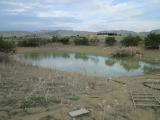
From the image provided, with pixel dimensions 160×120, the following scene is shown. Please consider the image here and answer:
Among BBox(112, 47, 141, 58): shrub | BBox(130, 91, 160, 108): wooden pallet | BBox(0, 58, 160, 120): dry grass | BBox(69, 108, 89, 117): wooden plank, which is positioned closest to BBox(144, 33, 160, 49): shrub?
BBox(112, 47, 141, 58): shrub

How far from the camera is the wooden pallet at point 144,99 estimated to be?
24.7 feet

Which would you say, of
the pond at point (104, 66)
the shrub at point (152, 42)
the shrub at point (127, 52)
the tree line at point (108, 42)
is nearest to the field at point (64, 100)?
the pond at point (104, 66)

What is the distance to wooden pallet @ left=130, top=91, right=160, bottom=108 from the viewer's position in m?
7.54

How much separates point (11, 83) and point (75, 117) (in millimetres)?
4494

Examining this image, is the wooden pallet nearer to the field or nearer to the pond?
the field

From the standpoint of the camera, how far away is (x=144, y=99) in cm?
803

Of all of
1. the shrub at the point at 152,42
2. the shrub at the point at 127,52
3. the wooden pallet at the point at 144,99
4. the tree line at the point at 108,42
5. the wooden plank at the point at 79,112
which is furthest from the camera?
the shrub at the point at 152,42

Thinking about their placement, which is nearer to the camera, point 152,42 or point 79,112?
point 79,112

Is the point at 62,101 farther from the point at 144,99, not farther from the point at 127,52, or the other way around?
the point at 127,52

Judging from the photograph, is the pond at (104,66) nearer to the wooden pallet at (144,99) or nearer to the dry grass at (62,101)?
the dry grass at (62,101)

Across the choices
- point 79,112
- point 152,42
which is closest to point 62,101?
point 79,112

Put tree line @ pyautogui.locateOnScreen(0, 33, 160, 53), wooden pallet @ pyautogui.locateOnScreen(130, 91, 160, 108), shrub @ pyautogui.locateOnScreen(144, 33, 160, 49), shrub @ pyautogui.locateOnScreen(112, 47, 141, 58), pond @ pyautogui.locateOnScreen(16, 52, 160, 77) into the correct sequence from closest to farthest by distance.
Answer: wooden pallet @ pyautogui.locateOnScreen(130, 91, 160, 108) < pond @ pyautogui.locateOnScreen(16, 52, 160, 77) < tree line @ pyautogui.locateOnScreen(0, 33, 160, 53) < shrub @ pyautogui.locateOnScreen(112, 47, 141, 58) < shrub @ pyautogui.locateOnScreen(144, 33, 160, 49)

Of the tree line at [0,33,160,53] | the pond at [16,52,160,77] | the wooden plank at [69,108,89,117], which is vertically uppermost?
the tree line at [0,33,160,53]

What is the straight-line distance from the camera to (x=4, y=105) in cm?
685
